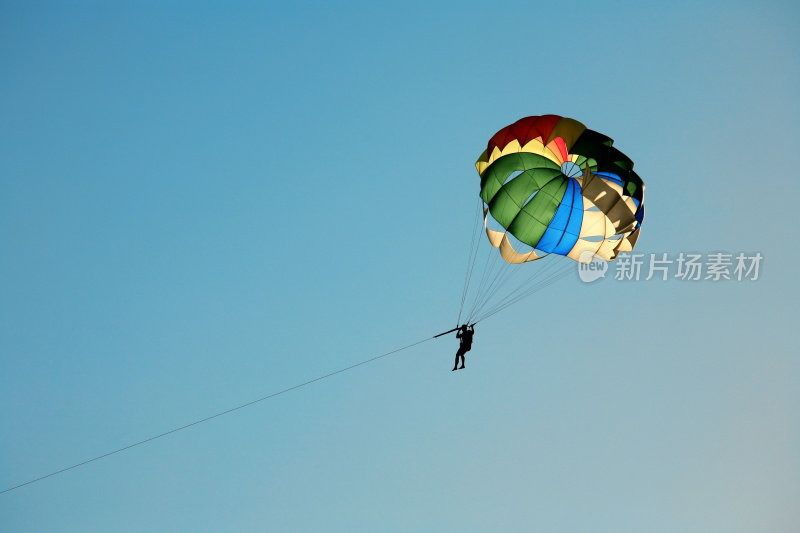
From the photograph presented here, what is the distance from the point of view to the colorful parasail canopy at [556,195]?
23.6m

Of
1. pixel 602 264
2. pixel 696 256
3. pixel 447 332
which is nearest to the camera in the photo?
pixel 447 332

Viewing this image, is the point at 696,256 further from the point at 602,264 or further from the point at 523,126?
the point at 523,126

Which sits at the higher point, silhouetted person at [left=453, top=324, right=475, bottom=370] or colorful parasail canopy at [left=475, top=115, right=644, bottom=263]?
colorful parasail canopy at [left=475, top=115, right=644, bottom=263]

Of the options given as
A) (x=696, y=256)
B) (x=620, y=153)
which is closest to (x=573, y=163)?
(x=620, y=153)

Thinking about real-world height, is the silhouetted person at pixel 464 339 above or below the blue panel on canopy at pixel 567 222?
Result: below

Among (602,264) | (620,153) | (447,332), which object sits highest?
(620,153)

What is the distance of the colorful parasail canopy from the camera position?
929 inches

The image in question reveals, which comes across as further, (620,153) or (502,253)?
(502,253)

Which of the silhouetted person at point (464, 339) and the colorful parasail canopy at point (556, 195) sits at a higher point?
the colorful parasail canopy at point (556, 195)

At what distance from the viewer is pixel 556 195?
24000mm

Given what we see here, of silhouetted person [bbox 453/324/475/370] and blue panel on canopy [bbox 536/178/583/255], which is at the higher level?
blue panel on canopy [bbox 536/178/583/255]

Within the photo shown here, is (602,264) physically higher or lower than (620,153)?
lower

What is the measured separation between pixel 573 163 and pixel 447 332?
18.1 feet

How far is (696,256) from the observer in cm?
2712
